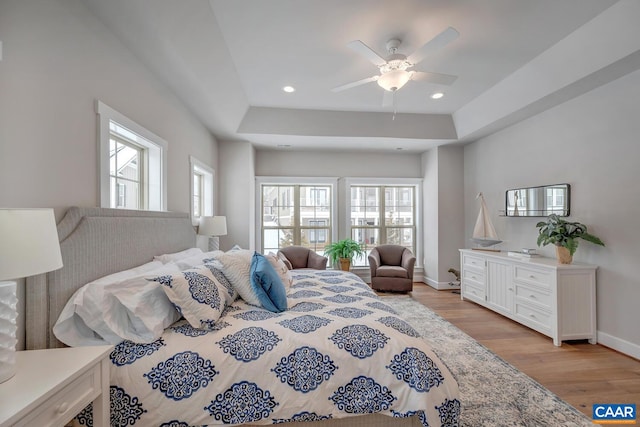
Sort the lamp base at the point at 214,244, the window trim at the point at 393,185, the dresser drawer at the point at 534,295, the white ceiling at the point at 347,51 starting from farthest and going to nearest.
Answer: the window trim at the point at 393,185 → the lamp base at the point at 214,244 → the dresser drawer at the point at 534,295 → the white ceiling at the point at 347,51

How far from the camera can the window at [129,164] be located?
1.95 metres

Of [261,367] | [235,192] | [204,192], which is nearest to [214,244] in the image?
[204,192]

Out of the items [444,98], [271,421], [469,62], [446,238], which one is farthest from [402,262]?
[271,421]

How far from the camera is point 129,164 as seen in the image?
8.16 feet

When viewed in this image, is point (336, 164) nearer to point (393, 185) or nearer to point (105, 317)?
point (393, 185)

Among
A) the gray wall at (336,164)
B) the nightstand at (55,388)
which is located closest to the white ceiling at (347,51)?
the gray wall at (336,164)

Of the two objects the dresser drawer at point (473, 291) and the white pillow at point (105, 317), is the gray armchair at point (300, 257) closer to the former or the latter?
the dresser drawer at point (473, 291)

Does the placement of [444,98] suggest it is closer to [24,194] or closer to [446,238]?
[446,238]

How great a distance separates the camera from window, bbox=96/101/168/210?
6.39ft

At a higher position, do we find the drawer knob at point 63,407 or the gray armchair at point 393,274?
the drawer knob at point 63,407

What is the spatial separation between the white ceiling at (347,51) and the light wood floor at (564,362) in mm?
2644

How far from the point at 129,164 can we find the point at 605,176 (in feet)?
15.1

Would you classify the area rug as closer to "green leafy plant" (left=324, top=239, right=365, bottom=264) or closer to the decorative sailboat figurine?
the decorative sailboat figurine

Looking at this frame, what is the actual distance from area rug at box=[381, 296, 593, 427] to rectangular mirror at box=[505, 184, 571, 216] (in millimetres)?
1906
